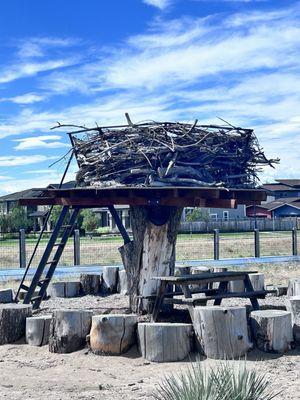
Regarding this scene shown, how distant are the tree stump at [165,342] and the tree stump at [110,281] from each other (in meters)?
5.78

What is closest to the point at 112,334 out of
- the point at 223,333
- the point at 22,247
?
the point at 223,333

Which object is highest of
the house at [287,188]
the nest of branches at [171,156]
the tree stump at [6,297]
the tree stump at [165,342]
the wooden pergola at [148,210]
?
the house at [287,188]

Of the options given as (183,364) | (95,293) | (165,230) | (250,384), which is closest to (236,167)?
(165,230)

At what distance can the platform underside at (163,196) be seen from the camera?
1019 cm

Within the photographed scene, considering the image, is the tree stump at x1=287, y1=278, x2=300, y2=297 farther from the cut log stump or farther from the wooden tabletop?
the cut log stump

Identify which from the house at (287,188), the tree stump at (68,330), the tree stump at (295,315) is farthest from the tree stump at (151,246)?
the house at (287,188)

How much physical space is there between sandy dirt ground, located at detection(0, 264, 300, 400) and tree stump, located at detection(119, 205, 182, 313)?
1.88 m

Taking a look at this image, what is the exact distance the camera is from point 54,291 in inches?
571

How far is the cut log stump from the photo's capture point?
1445 cm

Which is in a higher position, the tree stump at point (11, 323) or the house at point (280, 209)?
the house at point (280, 209)

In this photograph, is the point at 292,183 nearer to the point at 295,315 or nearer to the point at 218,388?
the point at 295,315

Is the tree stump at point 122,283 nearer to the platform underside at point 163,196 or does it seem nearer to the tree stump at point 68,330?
the platform underside at point 163,196

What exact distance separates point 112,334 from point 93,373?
2.78 ft

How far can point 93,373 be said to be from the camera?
8469mm
